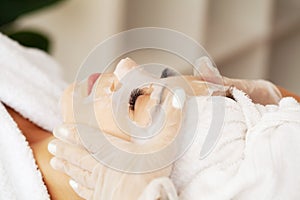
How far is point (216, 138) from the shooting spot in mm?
759

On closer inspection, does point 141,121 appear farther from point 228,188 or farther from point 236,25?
point 236,25

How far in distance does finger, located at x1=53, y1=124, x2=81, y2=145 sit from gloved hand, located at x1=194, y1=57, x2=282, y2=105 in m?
0.18

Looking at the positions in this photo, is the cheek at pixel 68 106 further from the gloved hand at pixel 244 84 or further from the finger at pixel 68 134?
the gloved hand at pixel 244 84

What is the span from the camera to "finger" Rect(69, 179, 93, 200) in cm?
78

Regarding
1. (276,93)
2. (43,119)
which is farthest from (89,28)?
(276,93)

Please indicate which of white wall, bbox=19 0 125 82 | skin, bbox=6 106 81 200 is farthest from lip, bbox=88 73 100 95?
white wall, bbox=19 0 125 82

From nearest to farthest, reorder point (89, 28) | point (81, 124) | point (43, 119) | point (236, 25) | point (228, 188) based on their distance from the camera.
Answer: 1. point (228, 188)
2. point (81, 124)
3. point (43, 119)
4. point (89, 28)
5. point (236, 25)

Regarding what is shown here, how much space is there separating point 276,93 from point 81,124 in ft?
0.89

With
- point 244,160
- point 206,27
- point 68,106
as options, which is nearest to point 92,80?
point 68,106

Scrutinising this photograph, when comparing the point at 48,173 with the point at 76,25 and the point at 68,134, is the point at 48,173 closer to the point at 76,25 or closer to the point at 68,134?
the point at 68,134

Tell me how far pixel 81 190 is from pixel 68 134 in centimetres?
8

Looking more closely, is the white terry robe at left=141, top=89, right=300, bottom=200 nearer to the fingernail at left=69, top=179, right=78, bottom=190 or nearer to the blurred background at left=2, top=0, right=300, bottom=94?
the fingernail at left=69, top=179, right=78, bottom=190

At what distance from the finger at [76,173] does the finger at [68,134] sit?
28 millimetres

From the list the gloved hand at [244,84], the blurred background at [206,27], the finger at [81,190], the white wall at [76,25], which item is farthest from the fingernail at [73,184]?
the white wall at [76,25]
